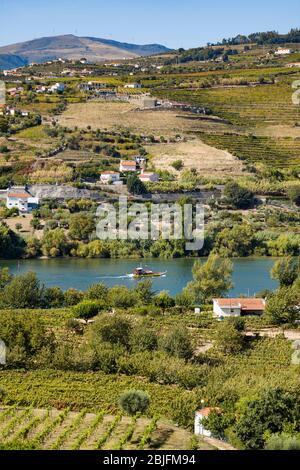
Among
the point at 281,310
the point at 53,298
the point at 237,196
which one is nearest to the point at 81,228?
the point at 237,196

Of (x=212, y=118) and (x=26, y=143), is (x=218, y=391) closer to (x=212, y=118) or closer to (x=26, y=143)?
(x=26, y=143)

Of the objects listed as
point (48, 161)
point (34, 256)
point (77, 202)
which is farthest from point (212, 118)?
point (34, 256)

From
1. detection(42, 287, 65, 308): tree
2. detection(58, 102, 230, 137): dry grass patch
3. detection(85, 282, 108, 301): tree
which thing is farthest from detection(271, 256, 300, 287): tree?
detection(58, 102, 230, 137): dry grass patch

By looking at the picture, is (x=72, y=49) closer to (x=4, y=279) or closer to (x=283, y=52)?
(x=283, y=52)

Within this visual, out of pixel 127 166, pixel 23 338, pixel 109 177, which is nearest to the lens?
pixel 23 338

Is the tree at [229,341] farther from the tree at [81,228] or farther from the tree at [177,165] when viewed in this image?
the tree at [177,165]

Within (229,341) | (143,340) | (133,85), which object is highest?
(133,85)

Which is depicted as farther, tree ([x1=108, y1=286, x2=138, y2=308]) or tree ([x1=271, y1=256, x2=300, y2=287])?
tree ([x1=271, y1=256, x2=300, y2=287])

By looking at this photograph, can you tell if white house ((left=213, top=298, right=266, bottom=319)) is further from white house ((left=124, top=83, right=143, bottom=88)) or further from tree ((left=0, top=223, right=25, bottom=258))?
white house ((left=124, top=83, right=143, bottom=88))
